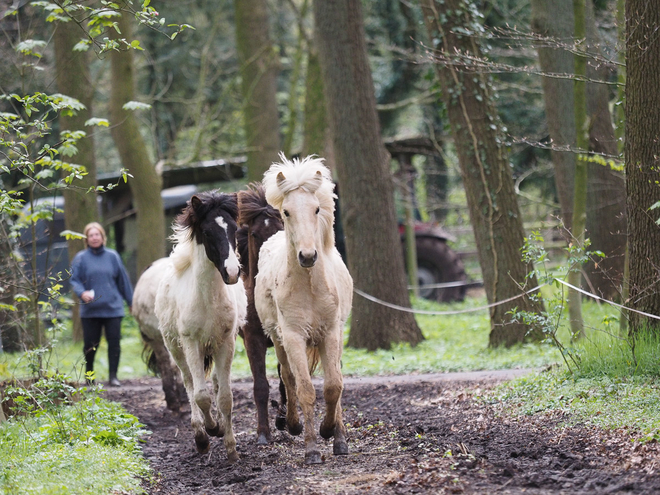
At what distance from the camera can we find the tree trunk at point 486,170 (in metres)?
11.2

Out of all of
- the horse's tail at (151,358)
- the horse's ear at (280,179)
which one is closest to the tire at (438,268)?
the horse's tail at (151,358)

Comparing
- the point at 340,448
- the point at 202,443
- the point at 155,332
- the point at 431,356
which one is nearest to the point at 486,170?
the point at 431,356

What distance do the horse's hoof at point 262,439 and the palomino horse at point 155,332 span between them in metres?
2.43

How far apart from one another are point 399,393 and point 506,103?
47.8 ft

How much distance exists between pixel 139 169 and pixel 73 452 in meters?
10.6

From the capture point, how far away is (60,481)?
503 cm

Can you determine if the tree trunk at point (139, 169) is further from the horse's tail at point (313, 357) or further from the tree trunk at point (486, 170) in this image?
the horse's tail at point (313, 357)

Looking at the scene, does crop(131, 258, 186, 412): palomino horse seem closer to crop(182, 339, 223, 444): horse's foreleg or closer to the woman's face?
the woman's face

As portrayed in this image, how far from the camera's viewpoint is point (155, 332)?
31.2ft

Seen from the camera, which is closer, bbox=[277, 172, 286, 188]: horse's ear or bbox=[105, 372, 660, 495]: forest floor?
bbox=[105, 372, 660, 495]: forest floor

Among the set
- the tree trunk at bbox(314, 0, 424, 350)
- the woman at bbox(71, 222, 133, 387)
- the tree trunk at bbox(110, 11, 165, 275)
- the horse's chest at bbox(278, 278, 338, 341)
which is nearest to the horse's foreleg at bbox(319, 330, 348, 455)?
the horse's chest at bbox(278, 278, 338, 341)

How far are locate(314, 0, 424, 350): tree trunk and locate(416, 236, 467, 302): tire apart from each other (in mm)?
7756

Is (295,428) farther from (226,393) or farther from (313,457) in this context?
(313,457)

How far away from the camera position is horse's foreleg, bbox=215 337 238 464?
21.6 ft
